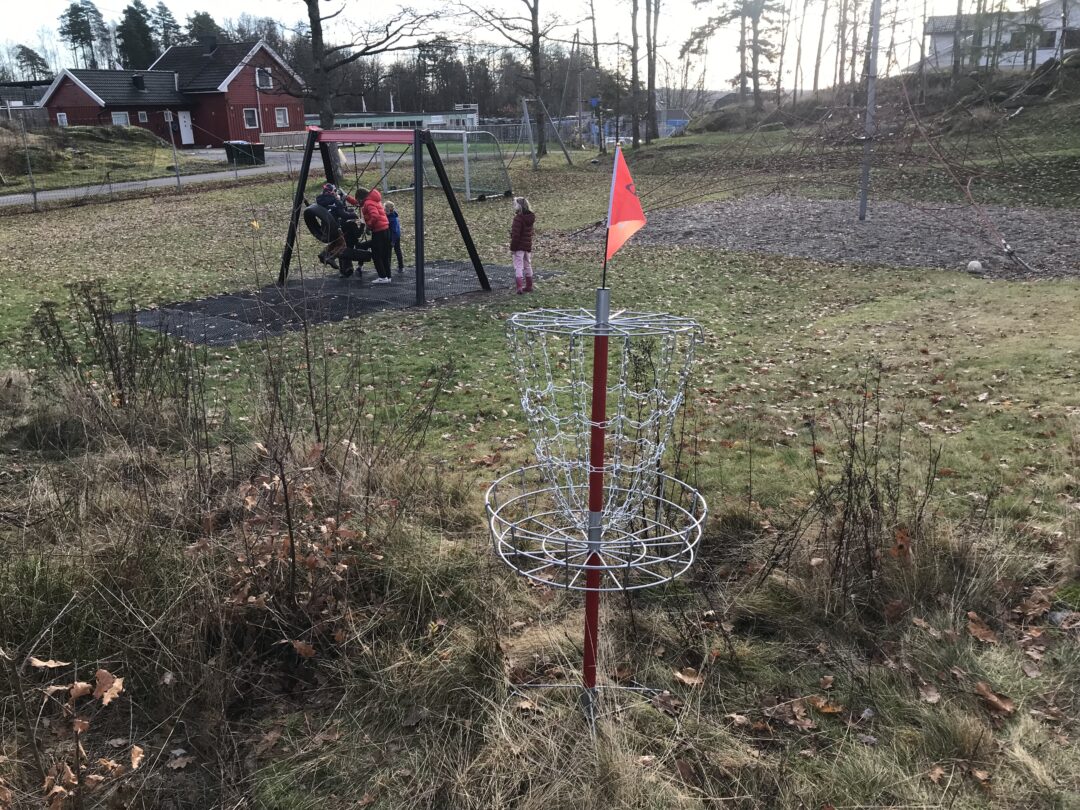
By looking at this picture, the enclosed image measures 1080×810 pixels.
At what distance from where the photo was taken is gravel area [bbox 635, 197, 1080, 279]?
12500mm

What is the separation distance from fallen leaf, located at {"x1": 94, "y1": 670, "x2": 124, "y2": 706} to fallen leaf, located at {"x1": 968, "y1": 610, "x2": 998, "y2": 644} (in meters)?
3.31

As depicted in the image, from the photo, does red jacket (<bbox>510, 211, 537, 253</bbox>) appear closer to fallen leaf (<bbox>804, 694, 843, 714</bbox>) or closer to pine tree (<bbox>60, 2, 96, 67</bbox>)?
fallen leaf (<bbox>804, 694, 843, 714</bbox>)

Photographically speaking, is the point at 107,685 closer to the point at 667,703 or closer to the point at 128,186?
the point at 667,703

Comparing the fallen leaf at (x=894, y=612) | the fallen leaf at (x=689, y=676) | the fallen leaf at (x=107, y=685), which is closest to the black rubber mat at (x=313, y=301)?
the fallen leaf at (x=107, y=685)

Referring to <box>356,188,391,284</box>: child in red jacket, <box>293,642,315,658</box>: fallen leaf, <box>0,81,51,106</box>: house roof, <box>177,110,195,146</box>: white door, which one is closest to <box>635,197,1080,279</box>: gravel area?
Result: <box>356,188,391,284</box>: child in red jacket

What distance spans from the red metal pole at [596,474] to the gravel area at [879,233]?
11.0m

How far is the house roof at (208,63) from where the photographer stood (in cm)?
4312

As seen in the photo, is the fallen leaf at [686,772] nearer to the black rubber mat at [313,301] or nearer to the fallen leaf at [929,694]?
the fallen leaf at [929,694]

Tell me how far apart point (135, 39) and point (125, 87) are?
1805 cm

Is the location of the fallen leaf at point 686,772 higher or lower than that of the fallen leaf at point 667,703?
lower

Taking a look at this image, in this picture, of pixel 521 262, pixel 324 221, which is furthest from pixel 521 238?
pixel 324 221

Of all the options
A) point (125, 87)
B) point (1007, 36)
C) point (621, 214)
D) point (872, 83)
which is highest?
point (125, 87)

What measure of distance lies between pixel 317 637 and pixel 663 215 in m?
16.4

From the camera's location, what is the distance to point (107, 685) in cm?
279
